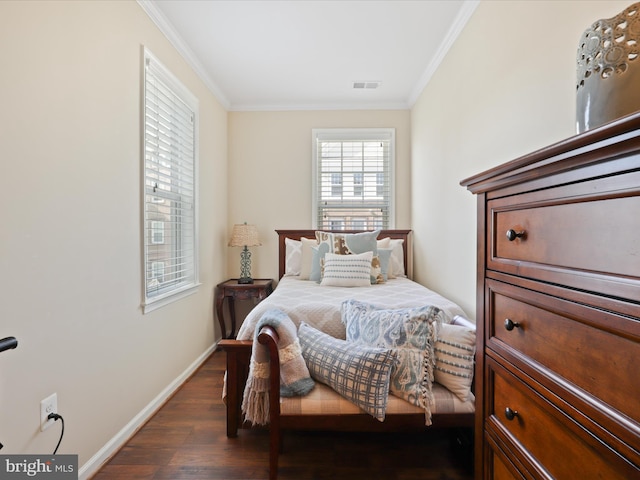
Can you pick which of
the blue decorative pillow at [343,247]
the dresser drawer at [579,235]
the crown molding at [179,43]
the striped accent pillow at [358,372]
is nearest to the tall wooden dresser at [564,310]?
the dresser drawer at [579,235]

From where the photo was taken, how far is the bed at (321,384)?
1474mm

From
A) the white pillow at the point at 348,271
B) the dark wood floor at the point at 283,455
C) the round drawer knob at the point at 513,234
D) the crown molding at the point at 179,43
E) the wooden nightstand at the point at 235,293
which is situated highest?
the crown molding at the point at 179,43

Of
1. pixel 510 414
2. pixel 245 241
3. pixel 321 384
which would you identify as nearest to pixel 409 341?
pixel 321 384

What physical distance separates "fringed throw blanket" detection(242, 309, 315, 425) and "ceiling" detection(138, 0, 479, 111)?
2089 millimetres

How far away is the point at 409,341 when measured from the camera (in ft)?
5.04

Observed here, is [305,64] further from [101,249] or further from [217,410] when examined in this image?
[217,410]

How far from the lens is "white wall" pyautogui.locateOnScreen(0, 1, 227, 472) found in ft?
4.04

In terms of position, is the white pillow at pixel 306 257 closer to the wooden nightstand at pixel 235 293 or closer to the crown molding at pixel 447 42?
the wooden nightstand at pixel 235 293

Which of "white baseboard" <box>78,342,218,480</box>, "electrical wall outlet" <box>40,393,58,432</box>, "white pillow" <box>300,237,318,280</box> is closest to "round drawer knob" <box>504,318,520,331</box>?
"electrical wall outlet" <box>40,393,58,432</box>

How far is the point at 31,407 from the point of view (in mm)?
1303

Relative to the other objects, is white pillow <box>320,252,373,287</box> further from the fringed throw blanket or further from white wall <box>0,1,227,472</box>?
white wall <box>0,1,227,472</box>

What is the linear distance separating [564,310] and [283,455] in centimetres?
165

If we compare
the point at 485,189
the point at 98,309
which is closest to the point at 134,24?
the point at 98,309

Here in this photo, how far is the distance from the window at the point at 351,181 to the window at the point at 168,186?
150 centimetres
